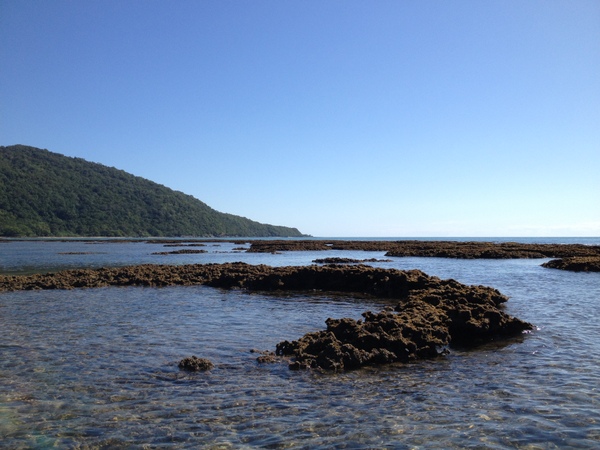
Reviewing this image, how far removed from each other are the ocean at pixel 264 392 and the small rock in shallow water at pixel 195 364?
324 millimetres

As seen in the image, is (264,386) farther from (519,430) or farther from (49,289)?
(49,289)

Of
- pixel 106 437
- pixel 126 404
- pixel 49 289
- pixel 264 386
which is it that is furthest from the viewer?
pixel 49 289

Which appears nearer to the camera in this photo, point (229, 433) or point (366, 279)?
point (229, 433)

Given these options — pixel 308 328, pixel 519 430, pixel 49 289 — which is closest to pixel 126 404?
pixel 519 430

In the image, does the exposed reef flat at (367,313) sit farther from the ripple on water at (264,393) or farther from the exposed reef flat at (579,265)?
the exposed reef flat at (579,265)

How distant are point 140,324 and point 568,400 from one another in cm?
1358

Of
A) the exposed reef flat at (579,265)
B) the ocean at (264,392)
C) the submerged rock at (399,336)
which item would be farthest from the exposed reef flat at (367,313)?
the exposed reef flat at (579,265)

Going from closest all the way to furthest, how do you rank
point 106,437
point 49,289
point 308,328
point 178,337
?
point 106,437
point 178,337
point 308,328
point 49,289

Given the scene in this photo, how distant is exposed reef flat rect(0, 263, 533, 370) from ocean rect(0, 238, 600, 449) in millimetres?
711

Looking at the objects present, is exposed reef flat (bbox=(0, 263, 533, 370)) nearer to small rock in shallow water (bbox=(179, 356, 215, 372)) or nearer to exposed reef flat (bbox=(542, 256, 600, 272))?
small rock in shallow water (bbox=(179, 356, 215, 372))

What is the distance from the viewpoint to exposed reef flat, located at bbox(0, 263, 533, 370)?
462 inches

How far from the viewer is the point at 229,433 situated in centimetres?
694

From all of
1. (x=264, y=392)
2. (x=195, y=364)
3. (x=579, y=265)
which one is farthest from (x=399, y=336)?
(x=579, y=265)

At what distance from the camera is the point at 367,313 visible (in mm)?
15188
